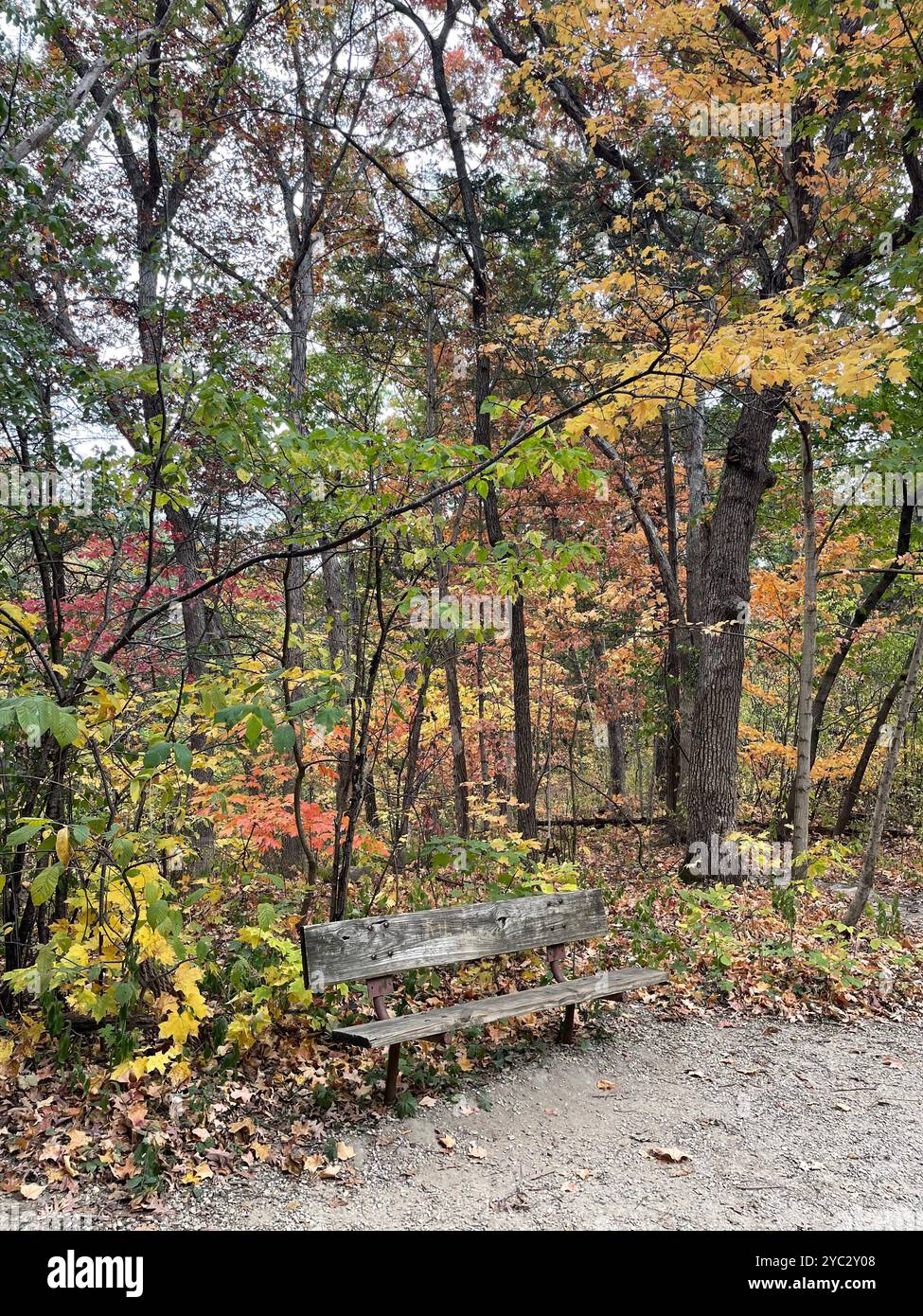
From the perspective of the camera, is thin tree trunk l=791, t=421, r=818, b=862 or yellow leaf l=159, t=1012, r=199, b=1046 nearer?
Result: yellow leaf l=159, t=1012, r=199, b=1046

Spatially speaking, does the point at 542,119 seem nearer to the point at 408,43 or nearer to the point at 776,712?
the point at 408,43

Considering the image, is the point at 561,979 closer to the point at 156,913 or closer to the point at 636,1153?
the point at 636,1153

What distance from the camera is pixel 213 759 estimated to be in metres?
5.23

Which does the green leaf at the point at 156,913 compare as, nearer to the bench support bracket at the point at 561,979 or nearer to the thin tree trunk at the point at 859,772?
the bench support bracket at the point at 561,979

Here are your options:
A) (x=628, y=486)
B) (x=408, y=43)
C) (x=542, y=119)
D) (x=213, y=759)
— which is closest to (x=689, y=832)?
(x=628, y=486)

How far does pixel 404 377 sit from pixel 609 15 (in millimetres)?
6028

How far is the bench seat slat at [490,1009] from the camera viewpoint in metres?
3.22

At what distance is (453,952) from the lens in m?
3.88

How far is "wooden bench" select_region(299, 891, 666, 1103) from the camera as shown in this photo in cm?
331

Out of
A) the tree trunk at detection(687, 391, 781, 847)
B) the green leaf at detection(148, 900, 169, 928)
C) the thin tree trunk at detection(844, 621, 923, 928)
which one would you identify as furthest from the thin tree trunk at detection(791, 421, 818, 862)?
the green leaf at detection(148, 900, 169, 928)

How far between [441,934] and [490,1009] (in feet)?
1.41

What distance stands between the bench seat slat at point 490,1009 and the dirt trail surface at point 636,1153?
36cm

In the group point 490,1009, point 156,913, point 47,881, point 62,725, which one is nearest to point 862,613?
point 490,1009

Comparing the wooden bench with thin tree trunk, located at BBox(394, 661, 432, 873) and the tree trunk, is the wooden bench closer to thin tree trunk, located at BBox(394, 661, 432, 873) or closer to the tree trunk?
thin tree trunk, located at BBox(394, 661, 432, 873)
